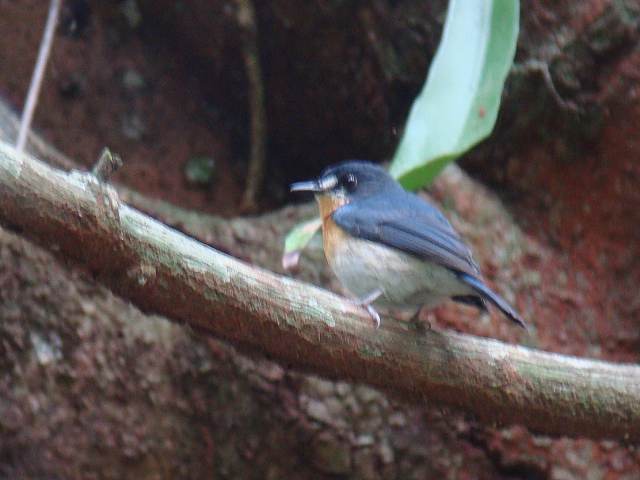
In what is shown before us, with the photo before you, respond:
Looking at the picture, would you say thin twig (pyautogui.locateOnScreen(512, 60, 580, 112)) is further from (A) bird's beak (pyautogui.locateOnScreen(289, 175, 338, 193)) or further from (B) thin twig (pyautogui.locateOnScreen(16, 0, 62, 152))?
(B) thin twig (pyautogui.locateOnScreen(16, 0, 62, 152))

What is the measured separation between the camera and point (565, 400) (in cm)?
233

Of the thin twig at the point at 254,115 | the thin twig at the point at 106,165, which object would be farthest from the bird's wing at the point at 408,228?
the thin twig at the point at 254,115

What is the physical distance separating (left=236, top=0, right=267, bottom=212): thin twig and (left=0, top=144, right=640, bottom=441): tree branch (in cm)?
193

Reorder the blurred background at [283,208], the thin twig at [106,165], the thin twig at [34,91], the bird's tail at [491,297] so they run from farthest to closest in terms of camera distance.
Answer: the blurred background at [283,208] → the thin twig at [34,91] → the bird's tail at [491,297] → the thin twig at [106,165]

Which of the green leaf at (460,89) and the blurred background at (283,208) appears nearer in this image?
the green leaf at (460,89)

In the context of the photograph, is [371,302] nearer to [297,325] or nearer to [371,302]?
[371,302]

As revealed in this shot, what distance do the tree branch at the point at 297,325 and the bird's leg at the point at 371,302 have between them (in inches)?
1.0

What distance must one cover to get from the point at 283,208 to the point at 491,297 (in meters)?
1.69

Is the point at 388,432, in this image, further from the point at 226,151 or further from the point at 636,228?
the point at 226,151

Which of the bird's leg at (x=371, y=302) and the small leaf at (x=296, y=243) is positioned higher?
the small leaf at (x=296, y=243)

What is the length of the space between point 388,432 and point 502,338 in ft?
1.99

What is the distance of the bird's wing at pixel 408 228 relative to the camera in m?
2.29

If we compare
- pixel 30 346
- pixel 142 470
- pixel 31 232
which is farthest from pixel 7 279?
pixel 31 232

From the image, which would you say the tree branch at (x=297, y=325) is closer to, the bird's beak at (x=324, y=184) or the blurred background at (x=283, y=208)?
the blurred background at (x=283, y=208)
